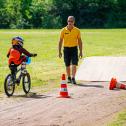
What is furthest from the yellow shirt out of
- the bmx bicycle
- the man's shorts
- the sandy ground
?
the bmx bicycle

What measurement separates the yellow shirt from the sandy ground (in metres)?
2.30

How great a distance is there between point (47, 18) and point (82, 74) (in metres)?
71.0

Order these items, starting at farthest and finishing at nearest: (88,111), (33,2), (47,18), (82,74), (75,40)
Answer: (33,2) < (47,18) < (82,74) < (75,40) < (88,111)

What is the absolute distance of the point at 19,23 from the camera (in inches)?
3524

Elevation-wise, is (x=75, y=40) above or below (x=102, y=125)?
above

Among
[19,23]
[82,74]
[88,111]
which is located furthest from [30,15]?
[88,111]

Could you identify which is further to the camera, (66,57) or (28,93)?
(66,57)

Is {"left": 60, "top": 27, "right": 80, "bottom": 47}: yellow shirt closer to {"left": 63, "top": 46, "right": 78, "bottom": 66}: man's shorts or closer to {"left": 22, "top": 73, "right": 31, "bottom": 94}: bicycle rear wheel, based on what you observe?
{"left": 63, "top": 46, "right": 78, "bottom": 66}: man's shorts

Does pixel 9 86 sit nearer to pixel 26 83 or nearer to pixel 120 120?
pixel 26 83

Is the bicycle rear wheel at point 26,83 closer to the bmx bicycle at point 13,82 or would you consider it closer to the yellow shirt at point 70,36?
the bmx bicycle at point 13,82

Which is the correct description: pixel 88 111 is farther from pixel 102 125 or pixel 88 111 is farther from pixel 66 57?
pixel 66 57

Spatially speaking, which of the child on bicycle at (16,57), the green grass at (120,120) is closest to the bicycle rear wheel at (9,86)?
the child on bicycle at (16,57)

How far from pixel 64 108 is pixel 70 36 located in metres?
5.43

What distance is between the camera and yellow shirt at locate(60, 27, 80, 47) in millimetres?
17141
